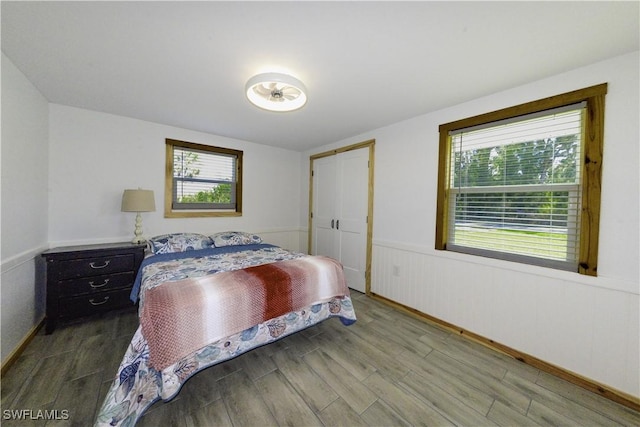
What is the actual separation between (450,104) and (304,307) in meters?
2.52

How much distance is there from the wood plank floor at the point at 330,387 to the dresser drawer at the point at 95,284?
1.26 feet

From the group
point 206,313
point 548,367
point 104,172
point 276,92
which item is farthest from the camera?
point 104,172

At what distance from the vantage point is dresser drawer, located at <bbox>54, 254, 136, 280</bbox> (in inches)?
91.5

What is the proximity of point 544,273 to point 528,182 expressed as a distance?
30.4 inches

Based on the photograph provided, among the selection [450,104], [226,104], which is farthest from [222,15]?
[450,104]

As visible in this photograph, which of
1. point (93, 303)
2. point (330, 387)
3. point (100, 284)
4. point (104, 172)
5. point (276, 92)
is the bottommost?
point (330, 387)

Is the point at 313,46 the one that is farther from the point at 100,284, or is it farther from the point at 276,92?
the point at 100,284

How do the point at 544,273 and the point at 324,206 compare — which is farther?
the point at 324,206

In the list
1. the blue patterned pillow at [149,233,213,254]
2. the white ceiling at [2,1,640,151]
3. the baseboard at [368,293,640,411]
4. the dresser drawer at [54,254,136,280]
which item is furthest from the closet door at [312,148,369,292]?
the dresser drawer at [54,254,136,280]

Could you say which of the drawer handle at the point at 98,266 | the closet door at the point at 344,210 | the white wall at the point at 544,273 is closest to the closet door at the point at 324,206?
the closet door at the point at 344,210

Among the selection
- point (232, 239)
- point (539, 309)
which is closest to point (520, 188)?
point (539, 309)

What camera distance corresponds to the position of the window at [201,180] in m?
3.37

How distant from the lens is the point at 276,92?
202 centimetres

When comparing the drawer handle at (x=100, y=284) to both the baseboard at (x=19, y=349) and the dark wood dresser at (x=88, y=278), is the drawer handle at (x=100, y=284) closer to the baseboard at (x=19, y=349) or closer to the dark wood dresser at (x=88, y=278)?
the dark wood dresser at (x=88, y=278)
